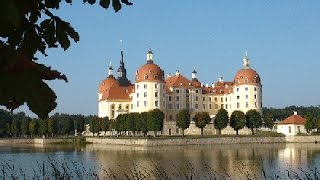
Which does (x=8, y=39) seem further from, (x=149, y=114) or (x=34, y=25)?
(x=149, y=114)

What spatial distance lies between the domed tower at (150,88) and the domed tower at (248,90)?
10250mm

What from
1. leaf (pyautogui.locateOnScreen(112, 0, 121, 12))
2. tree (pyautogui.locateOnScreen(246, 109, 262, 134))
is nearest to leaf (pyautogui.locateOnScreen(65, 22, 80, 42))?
leaf (pyautogui.locateOnScreen(112, 0, 121, 12))

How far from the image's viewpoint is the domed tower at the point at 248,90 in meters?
65.4

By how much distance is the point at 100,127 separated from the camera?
206 ft

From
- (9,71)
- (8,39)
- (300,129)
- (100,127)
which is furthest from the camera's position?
(100,127)

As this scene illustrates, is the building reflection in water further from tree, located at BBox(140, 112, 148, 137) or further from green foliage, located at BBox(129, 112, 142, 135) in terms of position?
green foliage, located at BBox(129, 112, 142, 135)

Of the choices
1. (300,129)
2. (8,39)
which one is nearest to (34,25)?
(8,39)

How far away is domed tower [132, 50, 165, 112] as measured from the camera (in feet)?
208

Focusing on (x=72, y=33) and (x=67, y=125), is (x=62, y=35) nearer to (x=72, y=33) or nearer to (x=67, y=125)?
(x=72, y=33)

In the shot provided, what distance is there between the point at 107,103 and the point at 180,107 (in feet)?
33.8

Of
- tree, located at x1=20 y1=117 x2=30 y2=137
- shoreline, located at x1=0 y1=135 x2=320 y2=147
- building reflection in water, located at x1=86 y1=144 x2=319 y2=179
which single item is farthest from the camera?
tree, located at x1=20 y1=117 x2=30 y2=137

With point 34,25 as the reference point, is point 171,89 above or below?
above

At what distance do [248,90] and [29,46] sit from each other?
6490 centimetres

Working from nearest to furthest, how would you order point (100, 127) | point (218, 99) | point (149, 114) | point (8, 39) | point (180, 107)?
point (8, 39) → point (149, 114) → point (100, 127) → point (180, 107) → point (218, 99)
